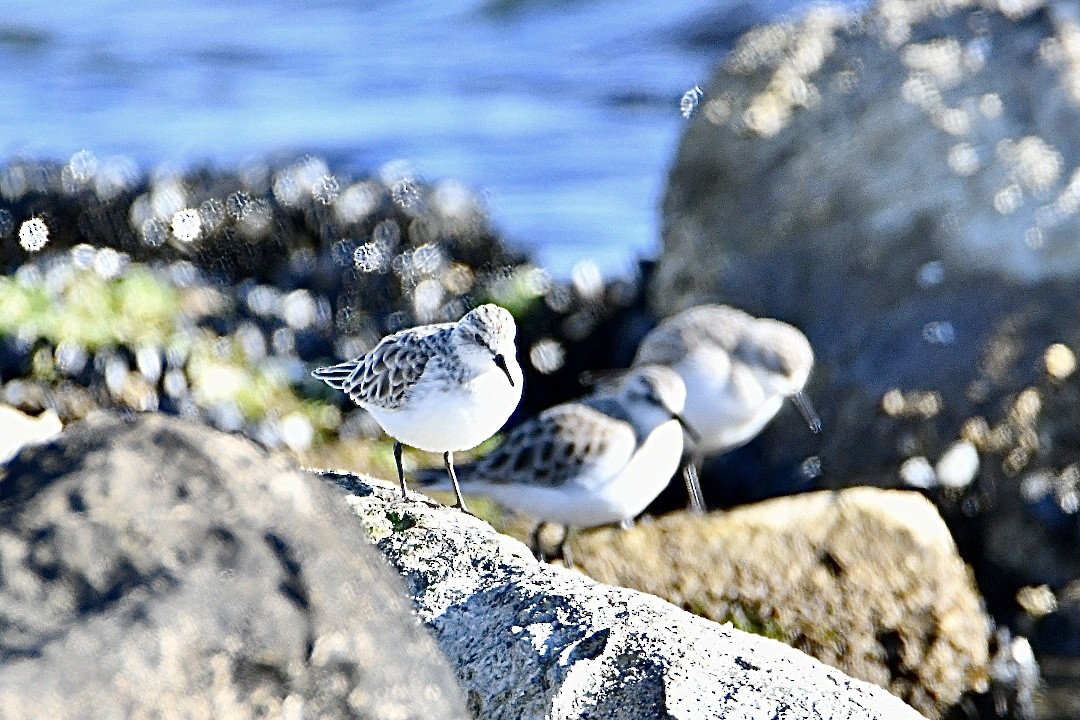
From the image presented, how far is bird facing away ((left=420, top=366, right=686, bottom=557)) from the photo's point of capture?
6527 millimetres

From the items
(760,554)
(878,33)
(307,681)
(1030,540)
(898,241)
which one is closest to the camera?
(307,681)

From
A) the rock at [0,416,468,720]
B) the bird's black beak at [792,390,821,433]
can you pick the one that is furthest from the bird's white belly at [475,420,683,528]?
the rock at [0,416,468,720]

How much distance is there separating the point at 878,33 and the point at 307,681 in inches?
357

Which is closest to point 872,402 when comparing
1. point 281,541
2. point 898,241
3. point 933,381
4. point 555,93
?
point 933,381

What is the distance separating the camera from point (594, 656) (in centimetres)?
365

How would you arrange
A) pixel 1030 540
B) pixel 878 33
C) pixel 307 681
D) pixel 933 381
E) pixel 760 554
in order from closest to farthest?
pixel 307 681 → pixel 760 554 → pixel 1030 540 → pixel 933 381 → pixel 878 33

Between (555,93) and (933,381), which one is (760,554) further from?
(555,93)

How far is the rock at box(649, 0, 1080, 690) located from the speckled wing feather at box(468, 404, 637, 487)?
2036mm

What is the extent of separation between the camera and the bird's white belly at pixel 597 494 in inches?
256

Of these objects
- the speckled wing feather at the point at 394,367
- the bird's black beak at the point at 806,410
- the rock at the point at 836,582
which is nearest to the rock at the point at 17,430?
the speckled wing feather at the point at 394,367

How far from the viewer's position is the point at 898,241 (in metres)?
9.12

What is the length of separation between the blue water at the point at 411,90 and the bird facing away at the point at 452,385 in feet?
19.8

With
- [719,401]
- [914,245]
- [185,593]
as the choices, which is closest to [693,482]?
[719,401]

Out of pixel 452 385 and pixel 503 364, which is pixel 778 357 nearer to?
pixel 503 364
